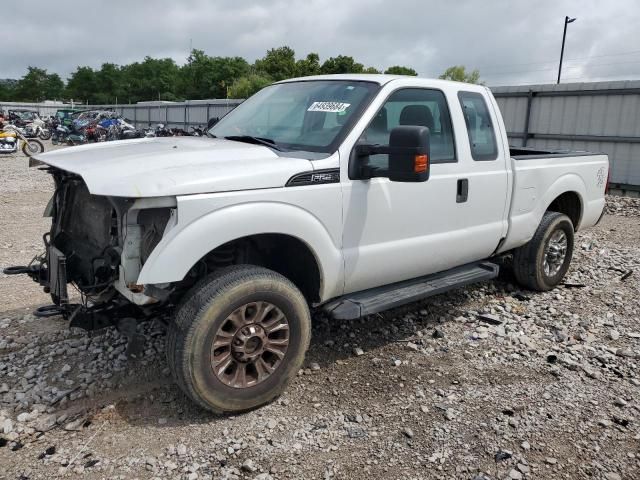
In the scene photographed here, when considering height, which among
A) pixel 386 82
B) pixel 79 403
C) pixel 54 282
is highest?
pixel 386 82

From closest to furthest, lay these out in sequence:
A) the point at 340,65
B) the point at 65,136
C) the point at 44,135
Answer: the point at 65,136 → the point at 44,135 → the point at 340,65

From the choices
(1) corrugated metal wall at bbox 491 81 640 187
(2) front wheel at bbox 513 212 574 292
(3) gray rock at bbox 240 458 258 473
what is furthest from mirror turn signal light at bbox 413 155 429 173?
(1) corrugated metal wall at bbox 491 81 640 187

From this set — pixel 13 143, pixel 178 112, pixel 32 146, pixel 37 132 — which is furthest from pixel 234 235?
pixel 178 112

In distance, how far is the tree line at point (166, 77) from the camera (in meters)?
58.0

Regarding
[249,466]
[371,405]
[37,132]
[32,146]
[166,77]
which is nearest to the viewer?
[249,466]

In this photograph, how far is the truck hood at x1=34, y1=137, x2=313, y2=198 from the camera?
2898 millimetres

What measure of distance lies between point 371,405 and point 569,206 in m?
3.75

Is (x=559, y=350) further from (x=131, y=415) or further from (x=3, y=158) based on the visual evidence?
(x=3, y=158)

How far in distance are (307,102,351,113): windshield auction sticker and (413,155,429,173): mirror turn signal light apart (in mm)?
820

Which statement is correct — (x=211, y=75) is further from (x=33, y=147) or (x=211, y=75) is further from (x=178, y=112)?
(x=33, y=147)

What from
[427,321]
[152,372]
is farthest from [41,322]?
[427,321]

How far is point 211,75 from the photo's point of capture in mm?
78625

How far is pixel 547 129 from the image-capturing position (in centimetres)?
1372

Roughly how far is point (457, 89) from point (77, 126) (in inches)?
1110
